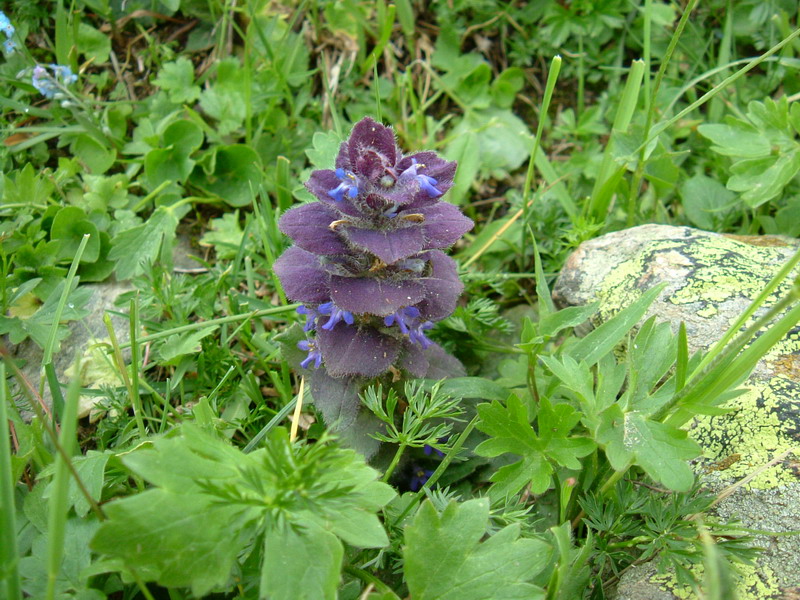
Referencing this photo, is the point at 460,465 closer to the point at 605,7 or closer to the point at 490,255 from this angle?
the point at 490,255

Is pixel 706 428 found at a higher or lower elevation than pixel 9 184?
lower

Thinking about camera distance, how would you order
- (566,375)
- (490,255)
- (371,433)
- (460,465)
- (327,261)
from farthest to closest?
(490,255), (460,465), (371,433), (327,261), (566,375)

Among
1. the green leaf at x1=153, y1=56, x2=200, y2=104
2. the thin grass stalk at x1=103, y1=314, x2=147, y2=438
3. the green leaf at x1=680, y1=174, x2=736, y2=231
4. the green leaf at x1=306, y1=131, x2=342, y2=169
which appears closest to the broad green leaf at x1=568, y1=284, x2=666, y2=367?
the green leaf at x1=680, y1=174, x2=736, y2=231

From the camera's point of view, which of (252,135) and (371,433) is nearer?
(371,433)

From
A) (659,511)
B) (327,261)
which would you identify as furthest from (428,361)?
(659,511)

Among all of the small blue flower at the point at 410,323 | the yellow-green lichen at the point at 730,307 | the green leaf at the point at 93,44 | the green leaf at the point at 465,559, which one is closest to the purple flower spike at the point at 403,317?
the small blue flower at the point at 410,323

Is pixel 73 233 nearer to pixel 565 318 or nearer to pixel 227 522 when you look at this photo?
pixel 227 522

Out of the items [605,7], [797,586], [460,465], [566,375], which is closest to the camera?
[797,586]
